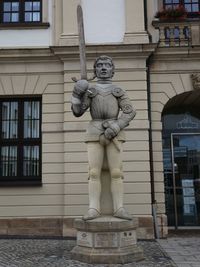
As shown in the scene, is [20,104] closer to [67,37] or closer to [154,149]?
[67,37]

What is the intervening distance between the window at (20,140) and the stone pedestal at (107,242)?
4525 mm

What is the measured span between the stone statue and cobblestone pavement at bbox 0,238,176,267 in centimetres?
87

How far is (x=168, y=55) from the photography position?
1219 centimetres

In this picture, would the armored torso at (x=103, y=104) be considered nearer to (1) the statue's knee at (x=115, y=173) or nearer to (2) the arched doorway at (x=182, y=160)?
(1) the statue's knee at (x=115, y=173)

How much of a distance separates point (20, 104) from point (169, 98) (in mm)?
4202

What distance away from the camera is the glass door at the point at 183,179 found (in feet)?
43.0

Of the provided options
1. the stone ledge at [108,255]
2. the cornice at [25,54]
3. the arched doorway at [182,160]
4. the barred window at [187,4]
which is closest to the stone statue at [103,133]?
the stone ledge at [108,255]

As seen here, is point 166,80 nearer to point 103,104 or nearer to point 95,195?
point 103,104

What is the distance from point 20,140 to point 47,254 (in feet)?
14.9

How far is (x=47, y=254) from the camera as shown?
8.52 metres

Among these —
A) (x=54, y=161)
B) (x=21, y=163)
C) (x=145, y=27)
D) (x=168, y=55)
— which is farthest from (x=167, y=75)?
(x=21, y=163)

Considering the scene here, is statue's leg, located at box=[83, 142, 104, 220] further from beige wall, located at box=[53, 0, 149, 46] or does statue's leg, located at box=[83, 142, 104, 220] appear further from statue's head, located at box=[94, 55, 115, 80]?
beige wall, located at box=[53, 0, 149, 46]

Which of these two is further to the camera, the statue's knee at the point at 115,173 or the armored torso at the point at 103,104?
the armored torso at the point at 103,104

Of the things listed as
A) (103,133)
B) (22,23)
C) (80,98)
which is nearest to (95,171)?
(103,133)
